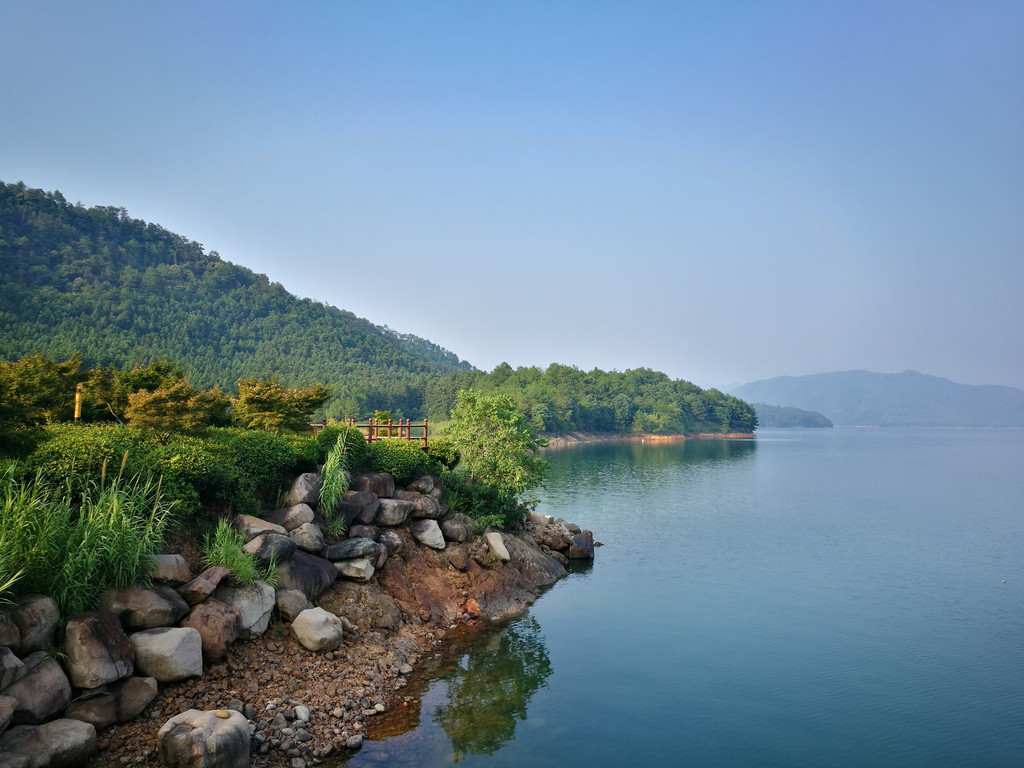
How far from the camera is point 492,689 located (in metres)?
11.4

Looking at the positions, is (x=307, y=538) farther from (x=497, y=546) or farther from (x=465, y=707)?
(x=497, y=546)

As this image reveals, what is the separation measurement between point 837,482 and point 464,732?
146ft

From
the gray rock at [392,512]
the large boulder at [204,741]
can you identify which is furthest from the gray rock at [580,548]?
the large boulder at [204,741]

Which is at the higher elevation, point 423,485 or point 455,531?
point 423,485

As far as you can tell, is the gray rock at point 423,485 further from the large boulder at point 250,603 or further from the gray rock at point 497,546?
the large boulder at point 250,603

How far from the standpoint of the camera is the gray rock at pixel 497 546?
Result: 17.4 meters

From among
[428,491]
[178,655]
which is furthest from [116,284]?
[178,655]

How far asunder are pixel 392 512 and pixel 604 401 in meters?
102

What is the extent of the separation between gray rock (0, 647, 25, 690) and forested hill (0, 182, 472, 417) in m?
58.0

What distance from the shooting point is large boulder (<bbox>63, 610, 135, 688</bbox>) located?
7.77 metres

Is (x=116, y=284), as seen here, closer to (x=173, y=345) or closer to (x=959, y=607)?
(x=173, y=345)

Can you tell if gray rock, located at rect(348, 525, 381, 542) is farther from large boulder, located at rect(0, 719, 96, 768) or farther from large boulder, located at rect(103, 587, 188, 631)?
large boulder, located at rect(0, 719, 96, 768)

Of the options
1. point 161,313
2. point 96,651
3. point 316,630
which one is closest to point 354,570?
point 316,630

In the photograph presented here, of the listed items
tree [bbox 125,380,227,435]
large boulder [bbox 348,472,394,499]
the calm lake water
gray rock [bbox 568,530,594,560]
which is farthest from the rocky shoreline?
gray rock [bbox 568,530,594,560]
